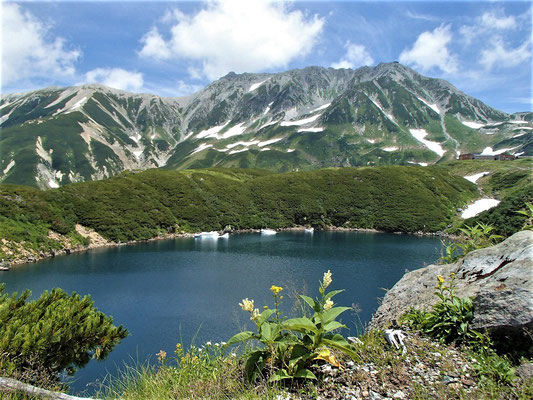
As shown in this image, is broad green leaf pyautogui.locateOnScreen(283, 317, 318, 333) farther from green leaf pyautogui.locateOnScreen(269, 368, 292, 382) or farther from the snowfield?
the snowfield

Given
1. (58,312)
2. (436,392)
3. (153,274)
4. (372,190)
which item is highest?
(372,190)

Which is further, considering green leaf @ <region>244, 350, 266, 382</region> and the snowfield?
the snowfield

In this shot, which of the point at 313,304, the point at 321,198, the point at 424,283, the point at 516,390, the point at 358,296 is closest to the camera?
the point at 516,390

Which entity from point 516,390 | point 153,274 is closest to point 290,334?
point 516,390

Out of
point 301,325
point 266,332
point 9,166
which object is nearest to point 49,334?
point 266,332

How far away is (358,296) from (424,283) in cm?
2877

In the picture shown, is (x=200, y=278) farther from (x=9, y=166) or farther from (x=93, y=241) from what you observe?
(x=9, y=166)

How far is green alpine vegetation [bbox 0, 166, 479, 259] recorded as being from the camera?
67.3 m

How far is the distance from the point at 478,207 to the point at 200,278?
101533 mm

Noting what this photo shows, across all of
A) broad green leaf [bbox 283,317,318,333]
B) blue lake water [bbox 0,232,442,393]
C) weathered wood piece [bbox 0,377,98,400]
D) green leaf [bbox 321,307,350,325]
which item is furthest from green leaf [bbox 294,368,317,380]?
blue lake water [bbox 0,232,442,393]

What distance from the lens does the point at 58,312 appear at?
8234 mm

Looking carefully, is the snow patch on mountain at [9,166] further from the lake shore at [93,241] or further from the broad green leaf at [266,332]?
the broad green leaf at [266,332]

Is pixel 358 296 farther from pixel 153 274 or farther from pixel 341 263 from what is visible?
pixel 153 274

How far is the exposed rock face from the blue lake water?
7221 mm
